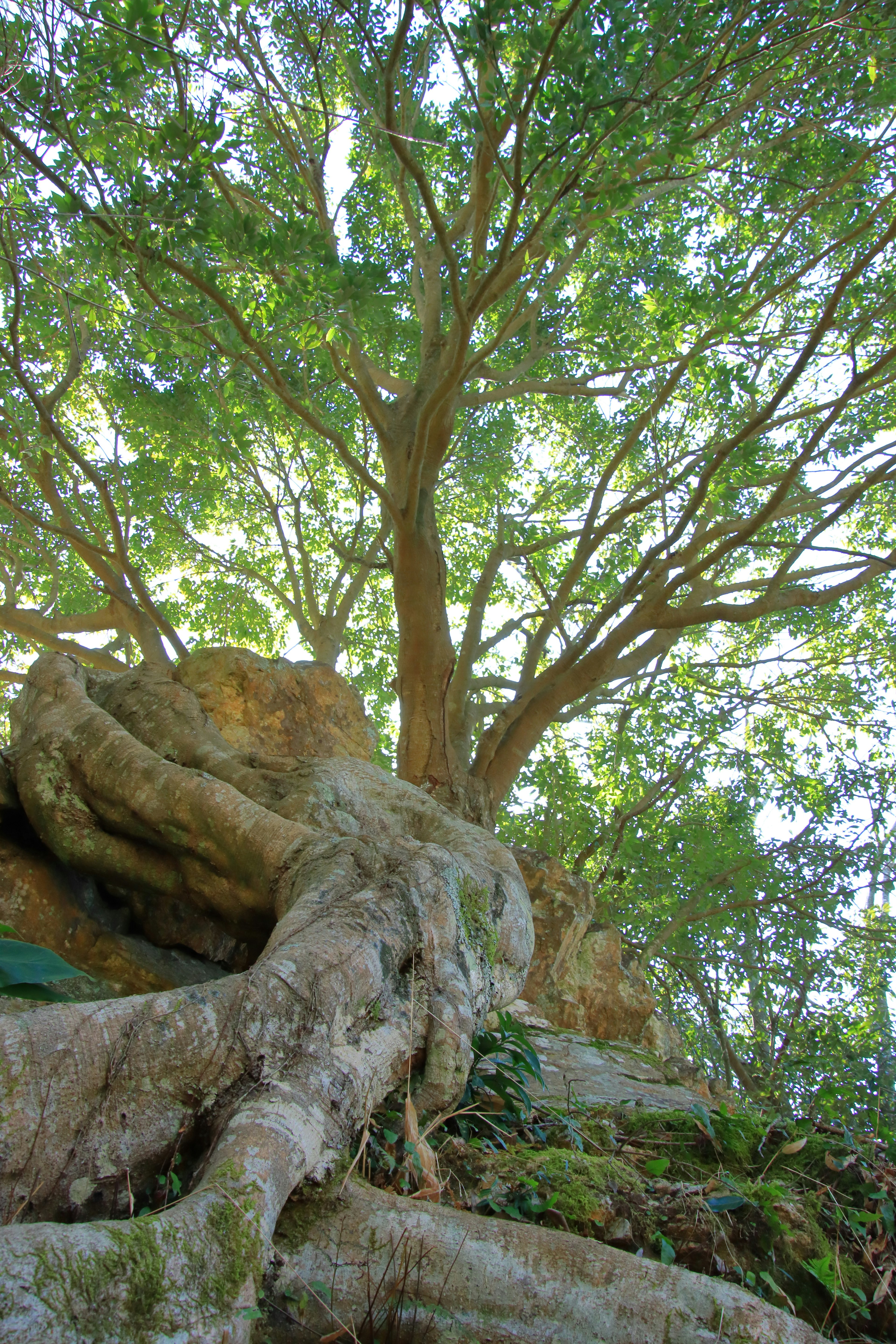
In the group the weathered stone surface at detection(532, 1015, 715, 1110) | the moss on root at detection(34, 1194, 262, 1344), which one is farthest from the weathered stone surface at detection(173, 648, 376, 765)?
the moss on root at detection(34, 1194, 262, 1344)

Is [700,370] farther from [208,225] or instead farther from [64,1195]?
[64,1195]

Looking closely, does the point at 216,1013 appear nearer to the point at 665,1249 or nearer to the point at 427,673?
the point at 665,1249

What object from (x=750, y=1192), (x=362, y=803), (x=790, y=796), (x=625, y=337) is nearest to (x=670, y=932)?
(x=790, y=796)

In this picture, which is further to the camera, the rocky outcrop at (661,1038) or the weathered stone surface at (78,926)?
the rocky outcrop at (661,1038)

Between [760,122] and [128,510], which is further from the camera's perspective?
[128,510]

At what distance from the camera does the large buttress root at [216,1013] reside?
146 centimetres

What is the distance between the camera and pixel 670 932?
27.1ft

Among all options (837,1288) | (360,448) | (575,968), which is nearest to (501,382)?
(360,448)

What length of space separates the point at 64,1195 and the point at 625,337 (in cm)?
592

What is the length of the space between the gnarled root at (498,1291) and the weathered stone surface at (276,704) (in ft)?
11.6

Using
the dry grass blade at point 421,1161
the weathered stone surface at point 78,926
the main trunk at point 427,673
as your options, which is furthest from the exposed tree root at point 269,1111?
the main trunk at point 427,673

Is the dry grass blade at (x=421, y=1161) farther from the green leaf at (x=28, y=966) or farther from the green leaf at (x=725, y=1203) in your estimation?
the green leaf at (x=28, y=966)

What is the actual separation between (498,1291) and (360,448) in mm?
10357

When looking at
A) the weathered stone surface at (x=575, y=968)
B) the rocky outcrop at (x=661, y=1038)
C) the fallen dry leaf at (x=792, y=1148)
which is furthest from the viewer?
the rocky outcrop at (x=661, y=1038)
